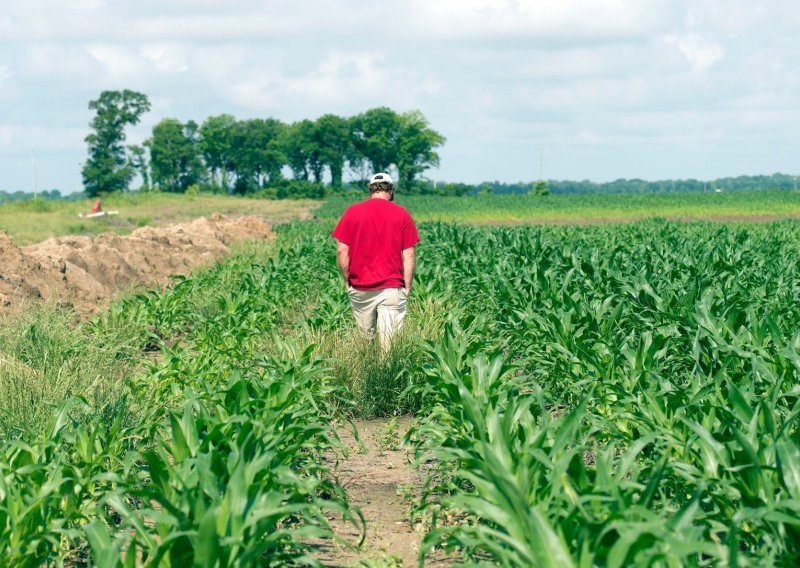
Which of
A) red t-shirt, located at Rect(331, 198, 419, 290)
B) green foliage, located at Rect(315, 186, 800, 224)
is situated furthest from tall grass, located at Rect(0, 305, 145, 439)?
green foliage, located at Rect(315, 186, 800, 224)

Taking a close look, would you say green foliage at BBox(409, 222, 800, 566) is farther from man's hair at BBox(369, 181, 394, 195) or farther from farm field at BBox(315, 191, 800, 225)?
farm field at BBox(315, 191, 800, 225)

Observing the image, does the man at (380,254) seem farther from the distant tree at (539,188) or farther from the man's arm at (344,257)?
the distant tree at (539,188)

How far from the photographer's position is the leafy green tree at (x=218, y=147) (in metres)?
120

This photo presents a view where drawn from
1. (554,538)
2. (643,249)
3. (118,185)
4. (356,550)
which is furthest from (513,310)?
(118,185)

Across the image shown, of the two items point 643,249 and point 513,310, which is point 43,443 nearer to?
point 513,310

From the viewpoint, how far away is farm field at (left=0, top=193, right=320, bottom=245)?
4112cm

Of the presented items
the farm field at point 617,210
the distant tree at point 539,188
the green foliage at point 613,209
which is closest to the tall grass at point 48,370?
the farm field at point 617,210

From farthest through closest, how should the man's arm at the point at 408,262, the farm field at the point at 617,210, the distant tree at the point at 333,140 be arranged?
the distant tree at the point at 333,140, the farm field at the point at 617,210, the man's arm at the point at 408,262

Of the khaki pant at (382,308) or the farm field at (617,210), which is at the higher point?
the khaki pant at (382,308)

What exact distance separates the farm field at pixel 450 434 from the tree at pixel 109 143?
94277 mm

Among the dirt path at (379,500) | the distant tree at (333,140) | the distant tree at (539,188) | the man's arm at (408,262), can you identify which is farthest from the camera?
the distant tree at (333,140)

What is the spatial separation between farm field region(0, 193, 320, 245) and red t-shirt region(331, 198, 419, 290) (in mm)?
30048

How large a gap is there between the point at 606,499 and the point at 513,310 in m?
5.70

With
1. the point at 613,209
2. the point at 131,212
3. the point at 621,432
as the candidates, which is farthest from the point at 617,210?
the point at 621,432
